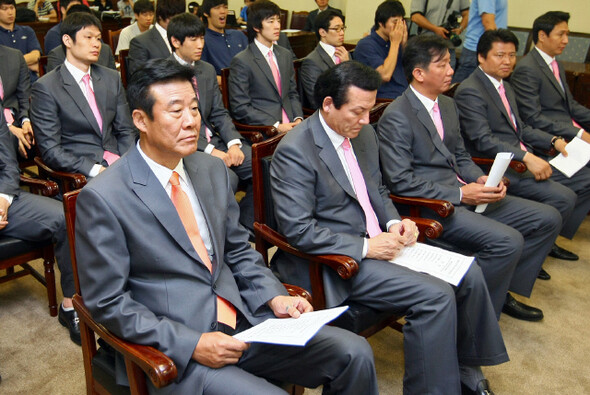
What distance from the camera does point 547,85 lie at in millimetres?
3586

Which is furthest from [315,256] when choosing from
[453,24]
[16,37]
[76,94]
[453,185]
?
[453,24]

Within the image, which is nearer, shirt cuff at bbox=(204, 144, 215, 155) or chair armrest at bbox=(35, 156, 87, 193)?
chair armrest at bbox=(35, 156, 87, 193)

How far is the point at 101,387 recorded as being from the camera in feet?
5.31

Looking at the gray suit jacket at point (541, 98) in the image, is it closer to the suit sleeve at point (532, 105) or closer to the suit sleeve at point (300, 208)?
the suit sleeve at point (532, 105)

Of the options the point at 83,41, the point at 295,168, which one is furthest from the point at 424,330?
the point at 83,41

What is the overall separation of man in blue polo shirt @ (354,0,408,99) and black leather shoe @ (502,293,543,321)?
1814 mm

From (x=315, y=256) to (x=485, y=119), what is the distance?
1.61 metres

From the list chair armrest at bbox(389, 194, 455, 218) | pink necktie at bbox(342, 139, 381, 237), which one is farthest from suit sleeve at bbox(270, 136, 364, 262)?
chair armrest at bbox(389, 194, 455, 218)

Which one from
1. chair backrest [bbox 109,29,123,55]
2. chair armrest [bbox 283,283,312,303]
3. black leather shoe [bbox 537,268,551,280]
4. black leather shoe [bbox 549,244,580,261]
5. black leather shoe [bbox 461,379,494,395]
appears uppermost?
chair backrest [bbox 109,29,123,55]

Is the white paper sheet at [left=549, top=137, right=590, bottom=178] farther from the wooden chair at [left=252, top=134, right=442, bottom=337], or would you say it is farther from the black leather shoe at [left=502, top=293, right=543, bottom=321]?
the wooden chair at [left=252, top=134, right=442, bottom=337]

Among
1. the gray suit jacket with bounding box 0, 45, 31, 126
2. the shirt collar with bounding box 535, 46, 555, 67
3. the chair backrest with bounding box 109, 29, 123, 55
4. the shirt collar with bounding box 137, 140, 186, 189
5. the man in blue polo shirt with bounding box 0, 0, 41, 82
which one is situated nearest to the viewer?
the shirt collar with bounding box 137, 140, 186, 189

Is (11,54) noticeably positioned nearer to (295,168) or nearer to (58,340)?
(58,340)

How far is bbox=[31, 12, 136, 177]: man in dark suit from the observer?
2658 millimetres

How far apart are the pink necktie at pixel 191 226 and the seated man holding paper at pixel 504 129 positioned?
6.42 feet
